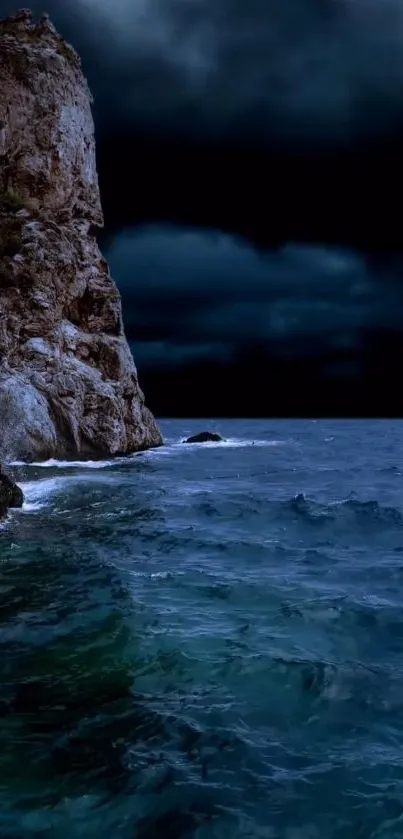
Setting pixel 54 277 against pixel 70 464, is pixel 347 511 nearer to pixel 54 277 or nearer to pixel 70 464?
pixel 70 464

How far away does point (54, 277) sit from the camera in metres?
47.8

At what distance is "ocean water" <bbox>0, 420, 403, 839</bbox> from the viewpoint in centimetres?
534

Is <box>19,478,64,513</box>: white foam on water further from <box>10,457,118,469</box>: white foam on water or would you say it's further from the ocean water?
<box>10,457,118,469</box>: white foam on water

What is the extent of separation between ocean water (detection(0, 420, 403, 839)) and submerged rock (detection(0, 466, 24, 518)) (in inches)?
92.5

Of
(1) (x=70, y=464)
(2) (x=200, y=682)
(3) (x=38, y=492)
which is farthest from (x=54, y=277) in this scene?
(2) (x=200, y=682)

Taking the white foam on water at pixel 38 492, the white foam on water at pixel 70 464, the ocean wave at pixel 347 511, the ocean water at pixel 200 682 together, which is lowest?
the ocean water at pixel 200 682

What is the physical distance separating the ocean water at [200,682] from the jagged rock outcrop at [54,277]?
25.5 m

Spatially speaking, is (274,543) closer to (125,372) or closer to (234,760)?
(234,760)

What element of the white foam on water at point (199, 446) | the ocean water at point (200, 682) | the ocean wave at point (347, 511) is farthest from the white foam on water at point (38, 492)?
the white foam on water at point (199, 446)

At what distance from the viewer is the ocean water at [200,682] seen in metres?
5.34

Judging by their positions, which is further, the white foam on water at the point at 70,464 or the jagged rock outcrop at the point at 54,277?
the jagged rock outcrop at the point at 54,277

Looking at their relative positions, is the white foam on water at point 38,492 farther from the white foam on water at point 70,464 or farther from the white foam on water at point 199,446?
the white foam on water at point 199,446

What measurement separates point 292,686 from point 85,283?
159ft

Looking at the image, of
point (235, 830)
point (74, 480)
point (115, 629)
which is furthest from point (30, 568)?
point (74, 480)
